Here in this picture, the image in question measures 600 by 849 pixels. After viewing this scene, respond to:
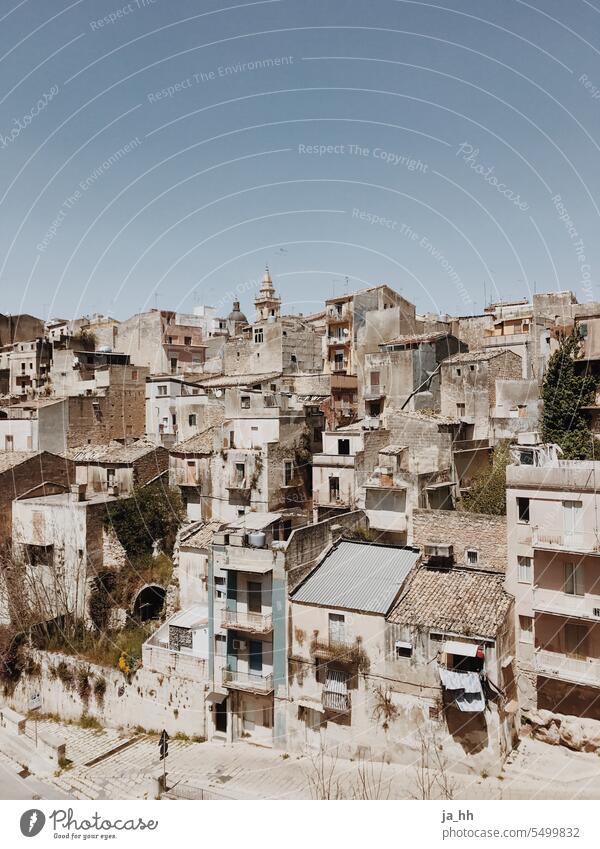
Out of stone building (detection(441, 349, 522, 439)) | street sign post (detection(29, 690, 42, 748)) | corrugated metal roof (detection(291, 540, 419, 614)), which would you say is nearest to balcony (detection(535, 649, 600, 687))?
corrugated metal roof (detection(291, 540, 419, 614))

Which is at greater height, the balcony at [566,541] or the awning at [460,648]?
the balcony at [566,541]

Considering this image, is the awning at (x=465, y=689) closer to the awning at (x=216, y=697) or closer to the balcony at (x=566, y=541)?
the balcony at (x=566, y=541)

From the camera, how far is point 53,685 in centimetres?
2358

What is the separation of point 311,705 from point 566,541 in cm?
907

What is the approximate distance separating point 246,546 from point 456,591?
6.87 metres

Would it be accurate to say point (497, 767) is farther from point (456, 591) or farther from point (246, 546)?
point (246, 546)

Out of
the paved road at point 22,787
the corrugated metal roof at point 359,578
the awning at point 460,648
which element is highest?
the corrugated metal roof at point 359,578

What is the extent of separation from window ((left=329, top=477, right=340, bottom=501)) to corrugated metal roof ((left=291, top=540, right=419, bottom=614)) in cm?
Answer: 476

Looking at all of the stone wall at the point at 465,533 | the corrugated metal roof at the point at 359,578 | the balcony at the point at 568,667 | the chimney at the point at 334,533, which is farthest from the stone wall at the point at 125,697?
the balcony at the point at 568,667

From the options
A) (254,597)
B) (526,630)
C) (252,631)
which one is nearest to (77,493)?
(254,597)

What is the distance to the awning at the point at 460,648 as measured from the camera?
54.9 feet

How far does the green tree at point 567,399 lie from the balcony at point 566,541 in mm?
8652

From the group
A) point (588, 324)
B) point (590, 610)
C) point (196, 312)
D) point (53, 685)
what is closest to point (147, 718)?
point (53, 685)

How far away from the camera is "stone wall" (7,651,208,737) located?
20.6 meters
